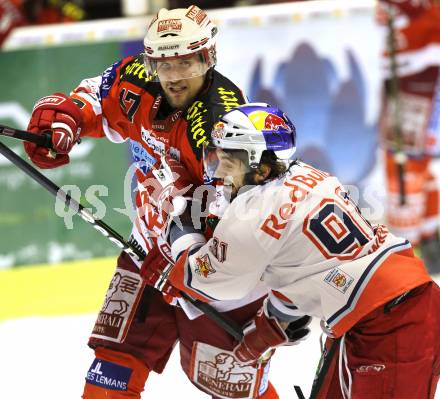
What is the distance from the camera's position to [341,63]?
557 centimetres

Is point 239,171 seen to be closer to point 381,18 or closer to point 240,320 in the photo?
point 240,320

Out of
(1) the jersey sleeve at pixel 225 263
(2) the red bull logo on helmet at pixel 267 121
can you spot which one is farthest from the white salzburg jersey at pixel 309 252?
(2) the red bull logo on helmet at pixel 267 121

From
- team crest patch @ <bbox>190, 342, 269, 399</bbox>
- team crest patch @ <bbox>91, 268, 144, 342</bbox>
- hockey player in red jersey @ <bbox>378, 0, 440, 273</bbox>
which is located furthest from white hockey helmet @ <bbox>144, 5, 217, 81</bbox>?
hockey player in red jersey @ <bbox>378, 0, 440, 273</bbox>

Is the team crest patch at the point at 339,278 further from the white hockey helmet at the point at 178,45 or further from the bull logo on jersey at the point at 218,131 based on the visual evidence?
the white hockey helmet at the point at 178,45

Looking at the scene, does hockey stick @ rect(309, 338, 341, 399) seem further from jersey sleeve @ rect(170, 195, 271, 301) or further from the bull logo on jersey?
the bull logo on jersey

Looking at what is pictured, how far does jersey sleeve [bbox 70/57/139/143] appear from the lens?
3393 mm

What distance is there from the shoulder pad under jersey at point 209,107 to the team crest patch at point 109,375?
2.37ft

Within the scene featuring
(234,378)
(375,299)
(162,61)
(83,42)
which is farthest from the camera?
(83,42)

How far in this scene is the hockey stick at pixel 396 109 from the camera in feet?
18.3

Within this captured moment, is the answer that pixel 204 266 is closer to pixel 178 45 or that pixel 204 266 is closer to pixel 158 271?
pixel 158 271

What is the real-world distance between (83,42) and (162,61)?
92.6 inches

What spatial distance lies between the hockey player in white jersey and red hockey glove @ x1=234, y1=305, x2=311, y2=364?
24 cm

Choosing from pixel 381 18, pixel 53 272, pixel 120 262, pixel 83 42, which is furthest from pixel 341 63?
pixel 120 262

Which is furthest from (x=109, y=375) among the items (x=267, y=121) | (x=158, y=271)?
(x=267, y=121)
